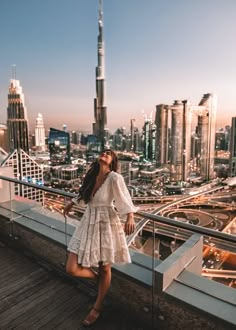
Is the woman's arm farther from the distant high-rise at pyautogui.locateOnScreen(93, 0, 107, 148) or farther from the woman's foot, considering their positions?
the distant high-rise at pyautogui.locateOnScreen(93, 0, 107, 148)

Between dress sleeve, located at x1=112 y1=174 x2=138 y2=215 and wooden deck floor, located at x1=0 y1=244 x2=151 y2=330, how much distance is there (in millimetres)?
927

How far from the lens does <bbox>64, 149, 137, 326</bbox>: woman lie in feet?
5.62

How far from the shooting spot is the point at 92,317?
1.88 metres

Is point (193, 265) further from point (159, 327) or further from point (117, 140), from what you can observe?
point (117, 140)

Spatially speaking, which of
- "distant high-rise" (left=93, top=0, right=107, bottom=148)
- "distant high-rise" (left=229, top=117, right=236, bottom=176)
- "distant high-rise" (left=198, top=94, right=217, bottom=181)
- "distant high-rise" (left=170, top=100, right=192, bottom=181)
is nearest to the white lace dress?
"distant high-rise" (left=229, top=117, right=236, bottom=176)

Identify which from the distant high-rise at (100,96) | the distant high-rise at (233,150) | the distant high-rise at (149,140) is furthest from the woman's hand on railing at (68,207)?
the distant high-rise at (100,96)

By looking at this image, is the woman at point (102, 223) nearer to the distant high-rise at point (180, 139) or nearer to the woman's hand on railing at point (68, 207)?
the woman's hand on railing at point (68, 207)

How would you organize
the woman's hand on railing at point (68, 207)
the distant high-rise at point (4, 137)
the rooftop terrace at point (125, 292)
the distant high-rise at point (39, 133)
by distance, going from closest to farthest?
the rooftop terrace at point (125, 292) → the woman's hand on railing at point (68, 207) → the distant high-rise at point (4, 137) → the distant high-rise at point (39, 133)

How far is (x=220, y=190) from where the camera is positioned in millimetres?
47062

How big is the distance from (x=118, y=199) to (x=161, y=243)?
72.9ft

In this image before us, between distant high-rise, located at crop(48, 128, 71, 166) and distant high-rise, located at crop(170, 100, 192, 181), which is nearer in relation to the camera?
distant high-rise, located at crop(170, 100, 192, 181)

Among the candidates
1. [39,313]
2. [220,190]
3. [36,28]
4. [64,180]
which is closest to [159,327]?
[39,313]

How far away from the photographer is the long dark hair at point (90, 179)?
180 centimetres

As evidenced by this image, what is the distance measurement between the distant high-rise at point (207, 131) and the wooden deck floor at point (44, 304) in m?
66.2
